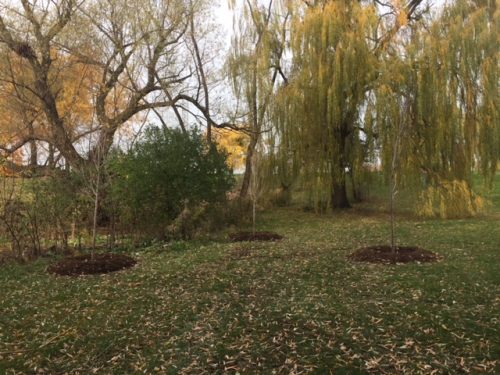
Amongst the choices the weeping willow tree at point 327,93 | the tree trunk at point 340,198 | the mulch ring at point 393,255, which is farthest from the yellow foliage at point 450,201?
the mulch ring at point 393,255

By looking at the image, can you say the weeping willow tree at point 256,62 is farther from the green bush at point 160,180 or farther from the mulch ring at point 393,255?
the mulch ring at point 393,255

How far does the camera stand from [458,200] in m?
11.9

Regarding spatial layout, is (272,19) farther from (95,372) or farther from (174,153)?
(95,372)

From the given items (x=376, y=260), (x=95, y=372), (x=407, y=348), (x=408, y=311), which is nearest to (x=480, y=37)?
(x=376, y=260)

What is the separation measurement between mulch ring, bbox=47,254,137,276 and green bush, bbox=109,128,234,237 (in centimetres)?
230

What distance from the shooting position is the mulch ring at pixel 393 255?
673 cm

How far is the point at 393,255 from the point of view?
688 cm

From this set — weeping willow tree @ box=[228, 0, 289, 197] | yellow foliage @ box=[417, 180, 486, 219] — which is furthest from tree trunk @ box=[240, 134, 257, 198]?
yellow foliage @ box=[417, 180, 486, 219]

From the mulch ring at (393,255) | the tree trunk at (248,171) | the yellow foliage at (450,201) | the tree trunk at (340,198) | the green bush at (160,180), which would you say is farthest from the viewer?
the tree trunk at (340,198)

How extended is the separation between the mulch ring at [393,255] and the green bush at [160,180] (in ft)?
13.2

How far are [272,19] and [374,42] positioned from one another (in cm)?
391

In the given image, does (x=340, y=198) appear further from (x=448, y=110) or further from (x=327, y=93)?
(x=448, y=110)

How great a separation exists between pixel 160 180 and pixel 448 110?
26.3ft

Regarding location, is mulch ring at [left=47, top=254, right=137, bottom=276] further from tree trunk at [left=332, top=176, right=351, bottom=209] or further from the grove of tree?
tree trunk at [left=332, top=176, right=351, bottom=209]
